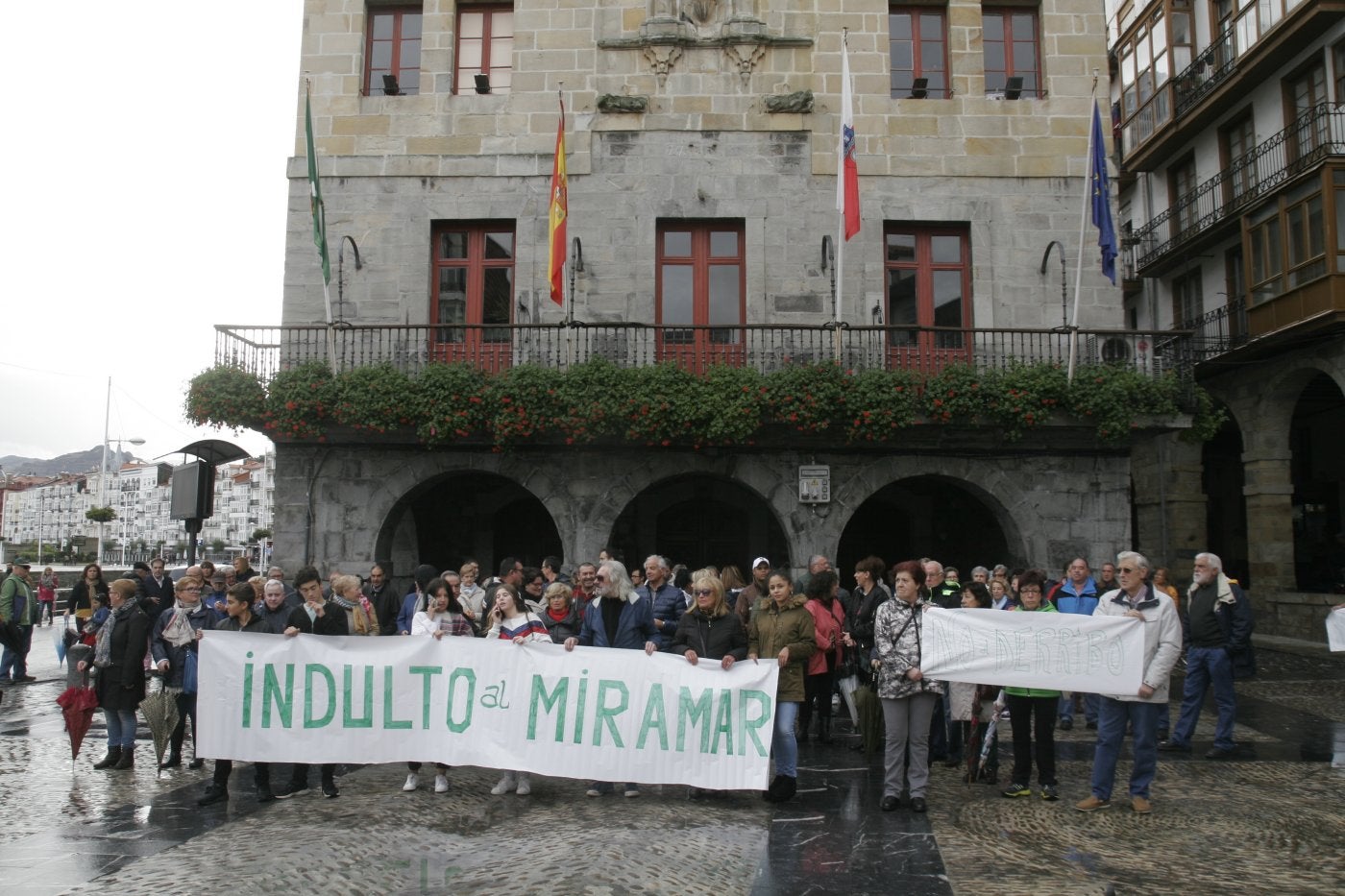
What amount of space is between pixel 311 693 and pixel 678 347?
32.2ft

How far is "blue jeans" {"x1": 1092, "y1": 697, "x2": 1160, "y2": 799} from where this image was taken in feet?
25.0

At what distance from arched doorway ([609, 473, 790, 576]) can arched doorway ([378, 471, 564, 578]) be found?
1.58 metres

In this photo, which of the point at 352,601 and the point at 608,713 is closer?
the point at 608,713

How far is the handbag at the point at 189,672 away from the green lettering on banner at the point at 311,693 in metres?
1.69

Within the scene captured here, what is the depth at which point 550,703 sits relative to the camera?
8.16 meters

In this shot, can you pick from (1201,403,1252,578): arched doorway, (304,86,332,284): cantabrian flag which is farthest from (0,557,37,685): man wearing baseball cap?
(1201,403,1252,578): arched doorway

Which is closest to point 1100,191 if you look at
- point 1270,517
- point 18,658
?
point 1270,517

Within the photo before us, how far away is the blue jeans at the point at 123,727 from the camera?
950 cm

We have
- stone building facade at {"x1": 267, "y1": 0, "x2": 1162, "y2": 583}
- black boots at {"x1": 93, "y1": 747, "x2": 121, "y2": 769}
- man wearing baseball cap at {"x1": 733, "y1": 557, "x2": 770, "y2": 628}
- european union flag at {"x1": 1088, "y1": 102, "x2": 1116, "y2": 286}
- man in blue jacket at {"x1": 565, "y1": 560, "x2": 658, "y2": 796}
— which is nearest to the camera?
man in blue jacket at {"x1": 565, "y1": 560, "x2": 658, "y2": 796}

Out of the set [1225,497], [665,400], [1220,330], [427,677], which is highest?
[1220,330]

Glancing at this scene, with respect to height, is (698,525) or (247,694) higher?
(698,525)

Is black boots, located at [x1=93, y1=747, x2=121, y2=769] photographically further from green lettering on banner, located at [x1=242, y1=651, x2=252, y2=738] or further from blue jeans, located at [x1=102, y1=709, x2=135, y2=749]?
green lettering on banner, located at [x1=242, y1=651, x2=252, y2=738]

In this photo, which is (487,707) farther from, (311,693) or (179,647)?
(179,647)

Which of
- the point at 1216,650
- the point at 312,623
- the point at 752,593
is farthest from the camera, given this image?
the point at 752,593
